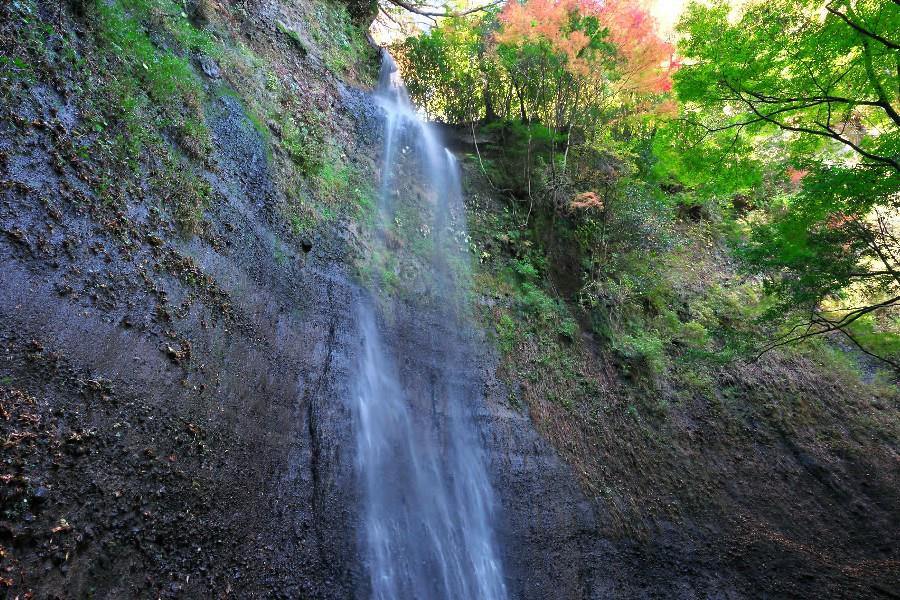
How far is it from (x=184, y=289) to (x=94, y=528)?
2.19 meters

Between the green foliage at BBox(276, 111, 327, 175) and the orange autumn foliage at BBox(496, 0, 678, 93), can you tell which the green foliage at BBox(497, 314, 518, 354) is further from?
the orange autumn foliage at BBox(496, 0, 678, 93)

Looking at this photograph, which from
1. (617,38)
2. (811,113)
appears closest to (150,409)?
(811,113)

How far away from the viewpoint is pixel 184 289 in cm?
445

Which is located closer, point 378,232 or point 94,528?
point 94,528

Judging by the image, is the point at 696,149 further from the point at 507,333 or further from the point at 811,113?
the point at 507,333

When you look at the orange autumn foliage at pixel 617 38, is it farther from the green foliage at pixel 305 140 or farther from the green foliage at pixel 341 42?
the green foliage at pixel 305 140

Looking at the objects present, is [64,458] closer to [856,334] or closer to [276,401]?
[276,401]

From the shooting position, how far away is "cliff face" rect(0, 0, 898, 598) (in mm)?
3109

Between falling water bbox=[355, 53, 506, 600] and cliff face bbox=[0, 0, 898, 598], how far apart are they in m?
0.26

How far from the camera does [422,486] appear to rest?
608cm

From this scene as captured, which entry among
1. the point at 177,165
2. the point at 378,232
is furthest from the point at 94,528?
the point at 378,232

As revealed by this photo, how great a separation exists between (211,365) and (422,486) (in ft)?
10.4

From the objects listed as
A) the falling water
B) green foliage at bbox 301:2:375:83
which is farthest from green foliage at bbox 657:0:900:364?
green foliage at bbox 301:2:375:83

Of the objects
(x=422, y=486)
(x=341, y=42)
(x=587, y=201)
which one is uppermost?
(x=341, y=42)
